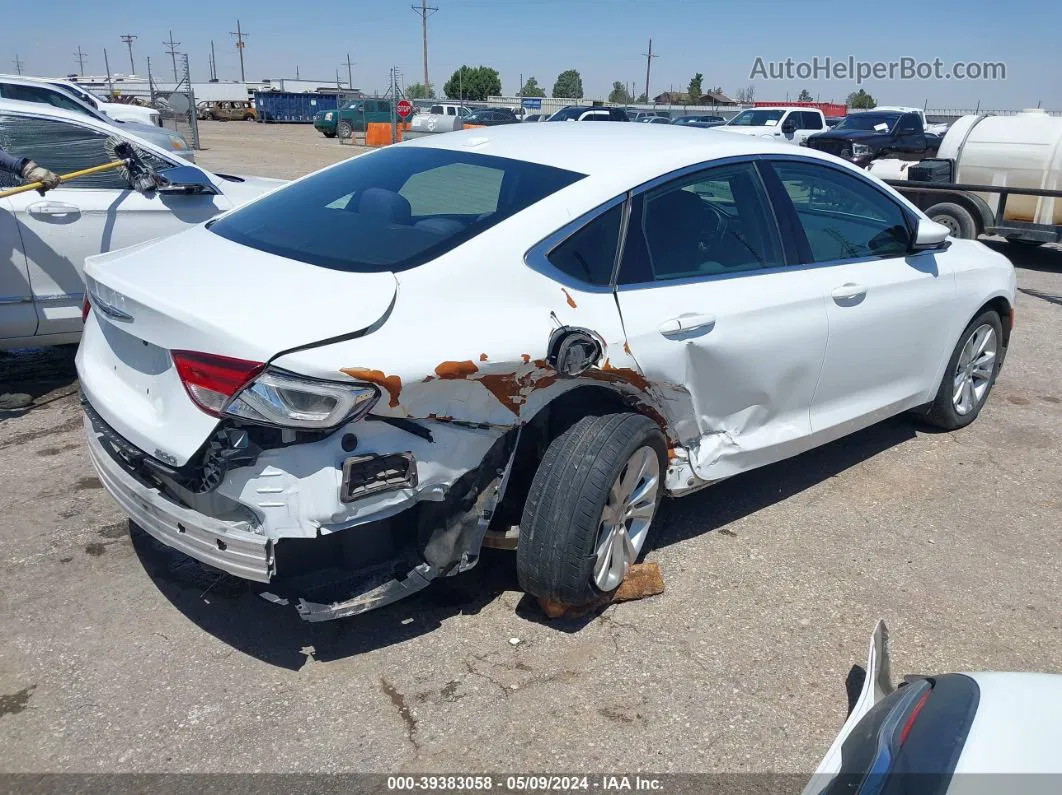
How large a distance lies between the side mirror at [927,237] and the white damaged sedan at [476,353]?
13.0 inches

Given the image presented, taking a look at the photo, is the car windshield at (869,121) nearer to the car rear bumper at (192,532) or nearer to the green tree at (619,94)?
the car rear bumper at (192,532)

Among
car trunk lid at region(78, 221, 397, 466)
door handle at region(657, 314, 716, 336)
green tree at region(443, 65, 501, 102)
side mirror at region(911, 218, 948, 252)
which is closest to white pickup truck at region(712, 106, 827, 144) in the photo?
side mirror at region(911, 218, 948, 252)

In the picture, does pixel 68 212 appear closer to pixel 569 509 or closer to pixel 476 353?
pixel 476 353

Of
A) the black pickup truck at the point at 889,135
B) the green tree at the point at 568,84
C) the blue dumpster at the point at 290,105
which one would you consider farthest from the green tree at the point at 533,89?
the black pickup truck at the point at 889,135

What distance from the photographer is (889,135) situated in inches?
814

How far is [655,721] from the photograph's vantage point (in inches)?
110

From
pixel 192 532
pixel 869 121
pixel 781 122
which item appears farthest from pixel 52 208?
pixel 869 121

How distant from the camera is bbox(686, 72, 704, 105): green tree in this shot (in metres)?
79.0

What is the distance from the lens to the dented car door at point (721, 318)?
130 inches

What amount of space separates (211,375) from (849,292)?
2762 millimetres

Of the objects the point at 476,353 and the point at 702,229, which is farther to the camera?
the point at 702,229

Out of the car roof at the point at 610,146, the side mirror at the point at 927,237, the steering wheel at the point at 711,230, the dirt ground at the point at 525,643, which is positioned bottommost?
the dirt ground at the point at 525,643

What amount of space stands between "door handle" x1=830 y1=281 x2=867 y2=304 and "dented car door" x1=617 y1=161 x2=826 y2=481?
123 mm

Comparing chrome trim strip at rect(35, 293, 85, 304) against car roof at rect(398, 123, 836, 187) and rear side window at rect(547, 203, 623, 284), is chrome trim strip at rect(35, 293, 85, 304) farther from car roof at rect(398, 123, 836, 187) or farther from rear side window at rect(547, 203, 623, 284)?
rear side window at rect(547, 203, 623, 284)
